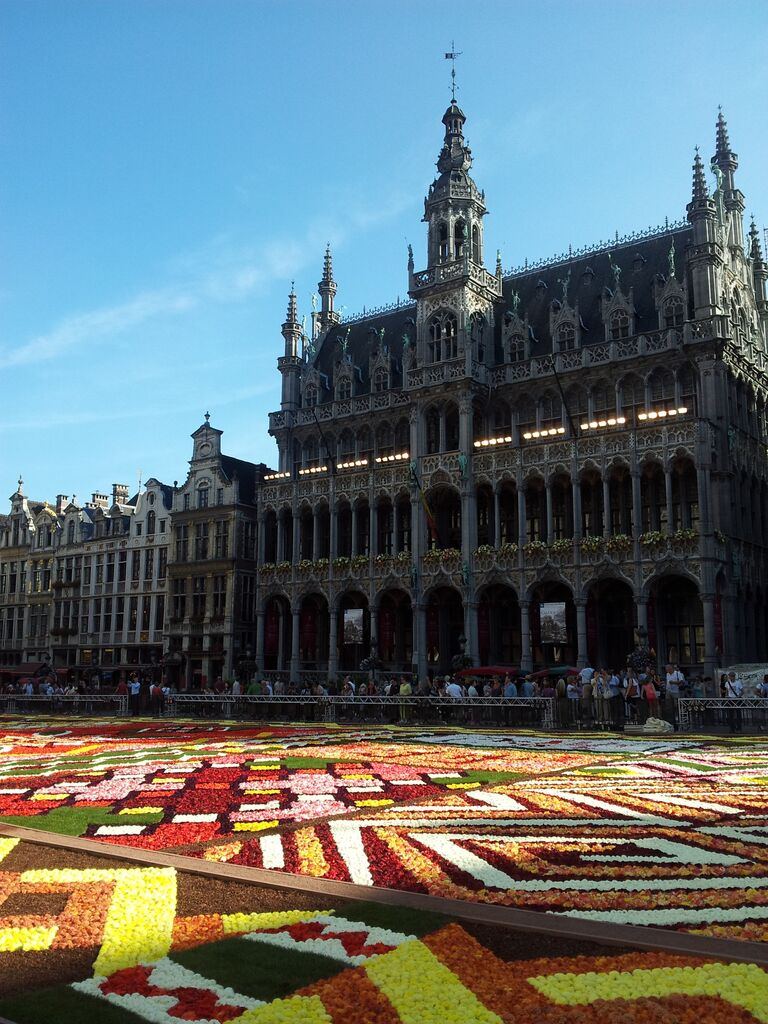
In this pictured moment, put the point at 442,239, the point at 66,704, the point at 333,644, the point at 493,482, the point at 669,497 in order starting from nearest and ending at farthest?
the point at 66,704 → the point at 669,497 → the point at 493,482 → the point at 333,644 → the point at 442,239

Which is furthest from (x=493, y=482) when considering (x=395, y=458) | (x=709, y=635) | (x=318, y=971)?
(x=318, y=971)

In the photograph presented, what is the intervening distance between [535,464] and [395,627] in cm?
1431

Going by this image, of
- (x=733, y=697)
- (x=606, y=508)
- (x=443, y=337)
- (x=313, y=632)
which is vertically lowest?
(x=733, y=697)

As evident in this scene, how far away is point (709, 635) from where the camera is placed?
44281mm

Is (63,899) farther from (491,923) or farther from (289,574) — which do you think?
(289,574)

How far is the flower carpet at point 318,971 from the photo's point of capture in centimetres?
627

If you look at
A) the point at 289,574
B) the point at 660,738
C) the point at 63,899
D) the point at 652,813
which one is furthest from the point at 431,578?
the point at 63,899

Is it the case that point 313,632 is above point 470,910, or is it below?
above

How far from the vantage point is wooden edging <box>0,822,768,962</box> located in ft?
24.2

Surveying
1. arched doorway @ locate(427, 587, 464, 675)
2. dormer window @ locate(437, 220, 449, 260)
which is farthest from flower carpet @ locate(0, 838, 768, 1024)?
dormer window @ locate(437, 220, 449, 260)

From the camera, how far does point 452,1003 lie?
6430mm

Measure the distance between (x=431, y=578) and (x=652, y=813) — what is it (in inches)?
1634

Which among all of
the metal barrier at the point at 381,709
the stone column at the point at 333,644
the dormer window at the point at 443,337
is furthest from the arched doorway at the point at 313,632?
the metal barrier at the point at 381,709

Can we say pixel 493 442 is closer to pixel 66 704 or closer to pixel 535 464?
pixel 535 464
